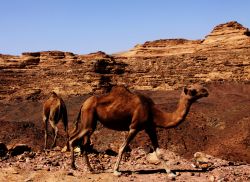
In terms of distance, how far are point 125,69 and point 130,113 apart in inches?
2409

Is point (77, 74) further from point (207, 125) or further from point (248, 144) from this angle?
point (248, 144)

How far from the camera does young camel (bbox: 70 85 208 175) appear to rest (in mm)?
10797

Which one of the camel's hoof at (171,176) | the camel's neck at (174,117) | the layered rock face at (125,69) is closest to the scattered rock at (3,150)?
the camel's neck at (174,117)

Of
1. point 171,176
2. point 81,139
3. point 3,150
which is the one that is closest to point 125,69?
point 3,150

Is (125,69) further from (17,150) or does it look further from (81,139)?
(81,139)

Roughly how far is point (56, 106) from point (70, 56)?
196 feet

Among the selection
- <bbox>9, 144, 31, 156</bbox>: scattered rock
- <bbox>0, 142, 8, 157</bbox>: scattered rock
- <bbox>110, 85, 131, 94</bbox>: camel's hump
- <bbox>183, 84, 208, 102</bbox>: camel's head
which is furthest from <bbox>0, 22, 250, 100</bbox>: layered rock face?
<bbox>183, 84, 208, 102</bbox>: camel's head

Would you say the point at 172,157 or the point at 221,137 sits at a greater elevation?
the point at 172,157

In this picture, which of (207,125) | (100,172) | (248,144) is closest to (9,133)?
(207,125)

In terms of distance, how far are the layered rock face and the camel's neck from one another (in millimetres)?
52986

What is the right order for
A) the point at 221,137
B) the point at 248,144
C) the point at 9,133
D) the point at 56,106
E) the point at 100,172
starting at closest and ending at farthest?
1. the point at 100,172
2. the point at 56,106
3. the point at 248,144
4. the point at 221,137
5. the point at 9,133

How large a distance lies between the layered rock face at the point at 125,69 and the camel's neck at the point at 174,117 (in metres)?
53.0

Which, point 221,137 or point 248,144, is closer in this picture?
point 248,144

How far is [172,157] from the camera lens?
1355cm
